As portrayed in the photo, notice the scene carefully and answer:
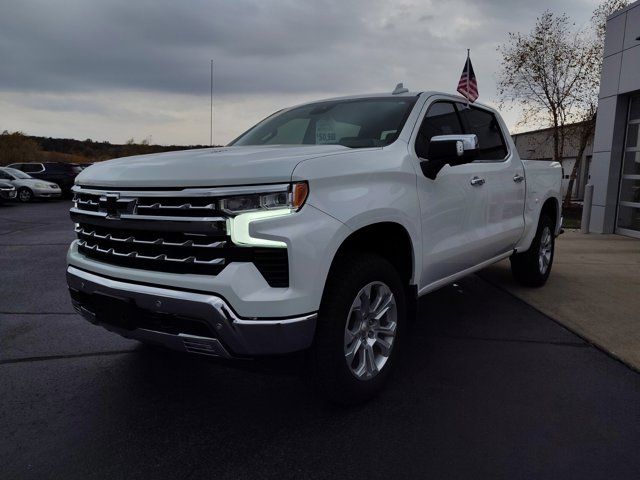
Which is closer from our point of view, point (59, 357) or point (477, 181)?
point (59, 357)

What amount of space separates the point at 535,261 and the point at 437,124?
2.58 metres

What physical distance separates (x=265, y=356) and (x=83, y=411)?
1276 mm

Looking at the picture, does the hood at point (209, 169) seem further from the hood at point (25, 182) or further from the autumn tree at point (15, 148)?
the autumn tree at point (15, 148)

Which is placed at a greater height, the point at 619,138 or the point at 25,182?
the point at 619,138

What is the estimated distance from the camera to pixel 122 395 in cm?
337

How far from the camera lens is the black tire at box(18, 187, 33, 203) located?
22969mm

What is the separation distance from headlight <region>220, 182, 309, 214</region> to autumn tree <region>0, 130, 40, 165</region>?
174 feet

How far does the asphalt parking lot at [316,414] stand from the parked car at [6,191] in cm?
1811

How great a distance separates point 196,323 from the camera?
2633 millimetres

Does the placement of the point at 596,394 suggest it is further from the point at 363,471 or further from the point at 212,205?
the point at 212,205

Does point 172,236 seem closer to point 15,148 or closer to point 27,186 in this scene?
point 27,186

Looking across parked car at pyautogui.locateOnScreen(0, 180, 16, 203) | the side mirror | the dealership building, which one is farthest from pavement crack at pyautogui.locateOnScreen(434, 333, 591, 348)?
parked car at pyautogui.locateOnScreen(0, 180, 16, 203)

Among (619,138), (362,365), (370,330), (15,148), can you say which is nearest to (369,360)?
(362,365)

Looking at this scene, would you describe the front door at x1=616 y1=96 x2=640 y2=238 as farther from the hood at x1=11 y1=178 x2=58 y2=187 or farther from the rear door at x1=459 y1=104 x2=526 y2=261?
the hood at x1=11 y1=178 x2=58 y2=187
